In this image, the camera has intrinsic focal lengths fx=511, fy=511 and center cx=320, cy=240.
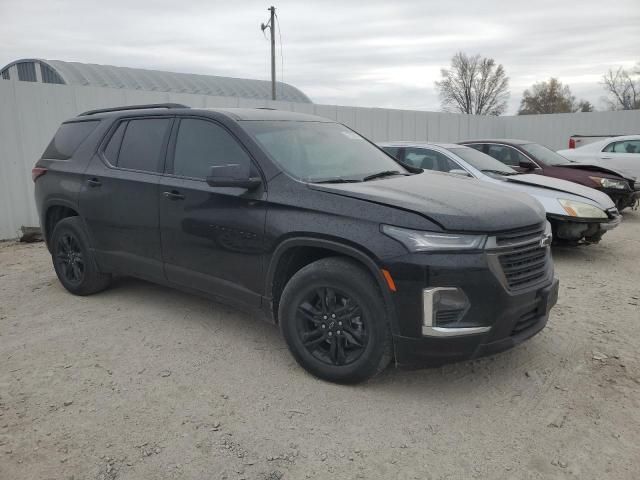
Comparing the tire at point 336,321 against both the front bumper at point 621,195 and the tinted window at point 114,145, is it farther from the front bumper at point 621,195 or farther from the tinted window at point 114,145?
the front bumper at point 621,195

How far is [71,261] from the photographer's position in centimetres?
508

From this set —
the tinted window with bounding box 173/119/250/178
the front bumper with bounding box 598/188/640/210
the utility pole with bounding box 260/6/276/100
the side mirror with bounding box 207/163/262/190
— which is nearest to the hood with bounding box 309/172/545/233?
the side mirror with bounding box 207/163/262/190

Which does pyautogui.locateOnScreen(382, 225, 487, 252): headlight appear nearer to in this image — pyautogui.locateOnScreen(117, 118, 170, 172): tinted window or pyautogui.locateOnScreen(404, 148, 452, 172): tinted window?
pyautogui.locateOnScreen(117, 118, 170, 172): tinted window

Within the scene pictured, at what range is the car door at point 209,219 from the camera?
3584 mm

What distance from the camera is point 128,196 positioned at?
4363mm

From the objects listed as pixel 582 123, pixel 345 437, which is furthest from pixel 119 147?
pixel 582 123

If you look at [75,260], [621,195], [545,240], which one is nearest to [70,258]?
[75,260]

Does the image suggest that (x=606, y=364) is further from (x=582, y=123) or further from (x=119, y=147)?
(x=582, y=123)

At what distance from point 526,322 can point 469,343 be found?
500 mm

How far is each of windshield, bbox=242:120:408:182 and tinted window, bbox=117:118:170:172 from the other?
3.01 feet

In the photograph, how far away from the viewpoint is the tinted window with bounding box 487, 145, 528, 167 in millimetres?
8711

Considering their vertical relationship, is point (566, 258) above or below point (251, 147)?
below

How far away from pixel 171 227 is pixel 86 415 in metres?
1.58

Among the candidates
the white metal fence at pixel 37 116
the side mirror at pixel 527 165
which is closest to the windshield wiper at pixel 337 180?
the side mirror at pixel 527 165
